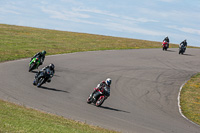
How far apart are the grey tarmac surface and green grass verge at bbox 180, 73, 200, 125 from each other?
582 millimetres

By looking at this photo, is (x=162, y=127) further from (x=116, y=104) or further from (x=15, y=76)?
(x=15, y=76)

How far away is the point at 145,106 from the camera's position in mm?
18922

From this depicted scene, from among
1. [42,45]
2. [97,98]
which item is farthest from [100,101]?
→ [42,45]

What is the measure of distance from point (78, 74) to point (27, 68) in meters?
3.83

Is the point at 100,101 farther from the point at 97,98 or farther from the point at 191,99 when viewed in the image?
the point at 191,99

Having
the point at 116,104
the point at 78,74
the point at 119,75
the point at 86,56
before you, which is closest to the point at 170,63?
the point at 86,56

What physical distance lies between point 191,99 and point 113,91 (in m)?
5.30

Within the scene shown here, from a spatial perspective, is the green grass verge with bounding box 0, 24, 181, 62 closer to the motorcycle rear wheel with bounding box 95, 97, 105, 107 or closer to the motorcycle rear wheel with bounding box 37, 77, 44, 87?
the motorcycle rear wheel with bounding box 37, 77, 44, 87

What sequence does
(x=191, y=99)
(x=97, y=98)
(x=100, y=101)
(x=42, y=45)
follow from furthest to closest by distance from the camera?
(x=42, y=45) < (x=191, y=99) < (x=97, y=98) < (x=100, y=101)

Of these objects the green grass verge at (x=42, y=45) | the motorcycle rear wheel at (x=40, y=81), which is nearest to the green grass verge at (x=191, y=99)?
the motorcycle rear wheel at (x=40, y=81)

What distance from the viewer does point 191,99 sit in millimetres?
22469

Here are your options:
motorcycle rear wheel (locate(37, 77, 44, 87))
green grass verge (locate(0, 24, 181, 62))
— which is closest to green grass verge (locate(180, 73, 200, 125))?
motorcycle rear wheel (locate(37, 77, 44, 87))

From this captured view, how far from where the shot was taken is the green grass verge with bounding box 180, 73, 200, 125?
1875 cm

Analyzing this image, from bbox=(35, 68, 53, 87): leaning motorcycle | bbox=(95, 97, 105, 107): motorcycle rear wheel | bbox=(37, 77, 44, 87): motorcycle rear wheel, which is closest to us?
bbox=(95, 97, 105, 107): motorcycle rear wheel
